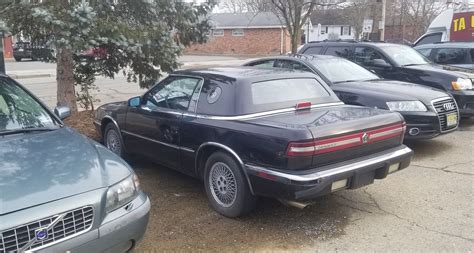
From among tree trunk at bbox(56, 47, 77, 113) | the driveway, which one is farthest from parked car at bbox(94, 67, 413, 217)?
tree trunk at bbox(56, 47, 77, 113)

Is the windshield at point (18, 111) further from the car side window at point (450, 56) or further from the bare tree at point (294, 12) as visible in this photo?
the bare tree at point (294, 12)

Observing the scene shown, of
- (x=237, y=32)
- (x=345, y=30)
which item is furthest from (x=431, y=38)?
(x=345, y=30)

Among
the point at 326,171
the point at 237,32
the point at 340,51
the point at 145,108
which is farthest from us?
the point at 237,32

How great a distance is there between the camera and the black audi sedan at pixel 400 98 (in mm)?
6512

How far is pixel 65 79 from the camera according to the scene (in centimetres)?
773

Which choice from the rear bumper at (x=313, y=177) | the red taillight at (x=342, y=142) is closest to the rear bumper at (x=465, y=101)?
the red taillight at (x=342, y=142)

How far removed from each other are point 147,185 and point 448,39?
41.2ft

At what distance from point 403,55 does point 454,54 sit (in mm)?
2421

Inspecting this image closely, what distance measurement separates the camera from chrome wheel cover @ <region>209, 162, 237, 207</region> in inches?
171

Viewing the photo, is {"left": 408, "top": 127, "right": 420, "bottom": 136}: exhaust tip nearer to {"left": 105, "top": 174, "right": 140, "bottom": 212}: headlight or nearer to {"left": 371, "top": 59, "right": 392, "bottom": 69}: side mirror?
{"left": 371, "top": 59, "right": 392, "bottom": 69}: side mirror

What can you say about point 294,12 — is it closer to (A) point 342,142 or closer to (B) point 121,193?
(A) point 342,142

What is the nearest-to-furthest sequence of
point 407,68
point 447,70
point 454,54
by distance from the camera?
point 407,68 → point 447,70 → point 454,54

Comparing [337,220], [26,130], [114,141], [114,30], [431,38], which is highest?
[114,30]

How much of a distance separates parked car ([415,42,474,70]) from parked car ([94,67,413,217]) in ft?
22.1
